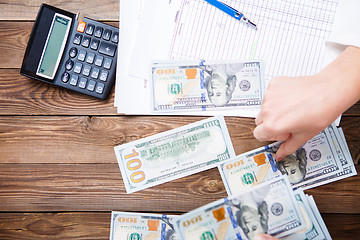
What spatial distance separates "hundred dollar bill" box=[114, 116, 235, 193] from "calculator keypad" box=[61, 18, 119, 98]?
0.48 feet

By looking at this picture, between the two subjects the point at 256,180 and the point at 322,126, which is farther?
the point at 256,180

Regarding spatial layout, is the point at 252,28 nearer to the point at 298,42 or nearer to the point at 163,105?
the point at 298,42

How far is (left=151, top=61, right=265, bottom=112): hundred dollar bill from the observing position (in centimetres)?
67

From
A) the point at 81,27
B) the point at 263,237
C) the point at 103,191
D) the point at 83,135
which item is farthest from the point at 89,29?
the point at 263,237

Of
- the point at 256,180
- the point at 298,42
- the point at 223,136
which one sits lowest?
the point at 256,180

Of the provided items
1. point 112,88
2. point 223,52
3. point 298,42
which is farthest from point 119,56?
point 298,42

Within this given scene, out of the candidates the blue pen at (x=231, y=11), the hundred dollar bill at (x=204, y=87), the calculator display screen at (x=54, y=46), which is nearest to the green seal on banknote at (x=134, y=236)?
the hundred dollar bill at (x=204, y=87)

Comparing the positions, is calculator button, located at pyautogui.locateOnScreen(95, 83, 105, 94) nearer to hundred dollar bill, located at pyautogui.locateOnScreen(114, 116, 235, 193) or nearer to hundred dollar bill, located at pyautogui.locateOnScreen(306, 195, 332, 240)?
hundred dollar bill, located at pyautogui.locateOnScreen(114, 116, 235, 193)

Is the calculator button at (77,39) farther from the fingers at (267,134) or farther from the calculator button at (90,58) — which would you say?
the fingers at (267,134)

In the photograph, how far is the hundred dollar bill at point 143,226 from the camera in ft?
2.20

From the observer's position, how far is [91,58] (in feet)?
2.22

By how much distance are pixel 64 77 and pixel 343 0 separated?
60 cm

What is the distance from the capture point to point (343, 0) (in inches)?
25.9

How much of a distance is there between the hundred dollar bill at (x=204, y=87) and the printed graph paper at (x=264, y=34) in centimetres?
2
